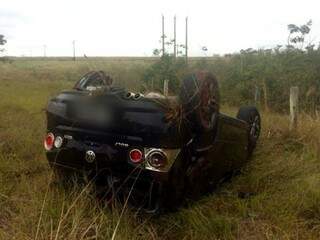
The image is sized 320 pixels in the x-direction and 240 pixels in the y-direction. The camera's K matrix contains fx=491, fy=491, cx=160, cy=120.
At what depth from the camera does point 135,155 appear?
12.9 feet

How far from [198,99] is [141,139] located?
60cm

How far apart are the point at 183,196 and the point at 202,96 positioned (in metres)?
0.88

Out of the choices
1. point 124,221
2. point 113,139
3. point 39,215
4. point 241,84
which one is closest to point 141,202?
point 124,221

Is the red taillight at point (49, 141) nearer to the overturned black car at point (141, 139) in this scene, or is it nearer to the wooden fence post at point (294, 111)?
the overturned black car at point (141, 139)

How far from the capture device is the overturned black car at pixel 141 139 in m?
3.92

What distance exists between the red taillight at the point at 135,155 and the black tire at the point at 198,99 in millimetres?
508

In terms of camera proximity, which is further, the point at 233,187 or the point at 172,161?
the point at 233,187

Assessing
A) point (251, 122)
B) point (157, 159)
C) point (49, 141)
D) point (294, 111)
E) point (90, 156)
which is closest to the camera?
point (157, 159)

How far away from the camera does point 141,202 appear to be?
4.03 m

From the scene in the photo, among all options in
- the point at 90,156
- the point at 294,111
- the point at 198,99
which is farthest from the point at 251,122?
the point at 90,156

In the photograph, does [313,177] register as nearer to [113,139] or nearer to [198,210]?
[198,210]

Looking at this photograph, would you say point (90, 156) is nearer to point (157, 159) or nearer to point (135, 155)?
point (135, 155)

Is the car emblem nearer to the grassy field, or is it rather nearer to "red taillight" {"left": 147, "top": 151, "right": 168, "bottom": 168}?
the grassy field

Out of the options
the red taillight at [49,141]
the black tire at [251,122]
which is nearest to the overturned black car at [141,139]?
the red taillight at [49,141]
